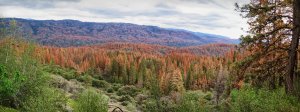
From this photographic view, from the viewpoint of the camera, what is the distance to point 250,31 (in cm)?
3067

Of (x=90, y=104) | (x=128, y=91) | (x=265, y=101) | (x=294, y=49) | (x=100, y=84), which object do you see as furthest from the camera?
(x=100, y=84)

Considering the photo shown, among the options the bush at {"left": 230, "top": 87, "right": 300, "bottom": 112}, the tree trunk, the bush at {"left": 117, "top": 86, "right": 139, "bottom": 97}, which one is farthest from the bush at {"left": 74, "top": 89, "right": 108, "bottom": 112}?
the bush at {"left": 117, "top": 86, "right": 139, "bottom": 97}

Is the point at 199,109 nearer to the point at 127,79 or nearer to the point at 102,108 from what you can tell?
the point at 102,108

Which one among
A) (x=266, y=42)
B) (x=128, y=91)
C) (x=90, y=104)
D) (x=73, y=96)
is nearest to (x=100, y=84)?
(x=128, y=91)

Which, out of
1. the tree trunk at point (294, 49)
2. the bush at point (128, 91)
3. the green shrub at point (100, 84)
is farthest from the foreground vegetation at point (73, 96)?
the green shrub at point (100, 84)

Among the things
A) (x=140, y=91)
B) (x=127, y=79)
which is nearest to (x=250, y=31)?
(x=140, y=91)

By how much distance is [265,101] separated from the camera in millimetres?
29422

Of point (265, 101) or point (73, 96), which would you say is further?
point (73, 96)

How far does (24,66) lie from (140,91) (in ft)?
265

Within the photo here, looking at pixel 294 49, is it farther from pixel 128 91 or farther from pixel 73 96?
pixel 128 91

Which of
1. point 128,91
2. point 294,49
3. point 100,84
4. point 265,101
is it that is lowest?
point 100,84

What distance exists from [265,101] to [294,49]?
4.51 m

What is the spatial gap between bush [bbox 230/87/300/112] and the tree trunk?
88 centimetres

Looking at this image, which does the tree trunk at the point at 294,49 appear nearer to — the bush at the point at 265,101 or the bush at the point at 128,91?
the bush at the point at 265,101
